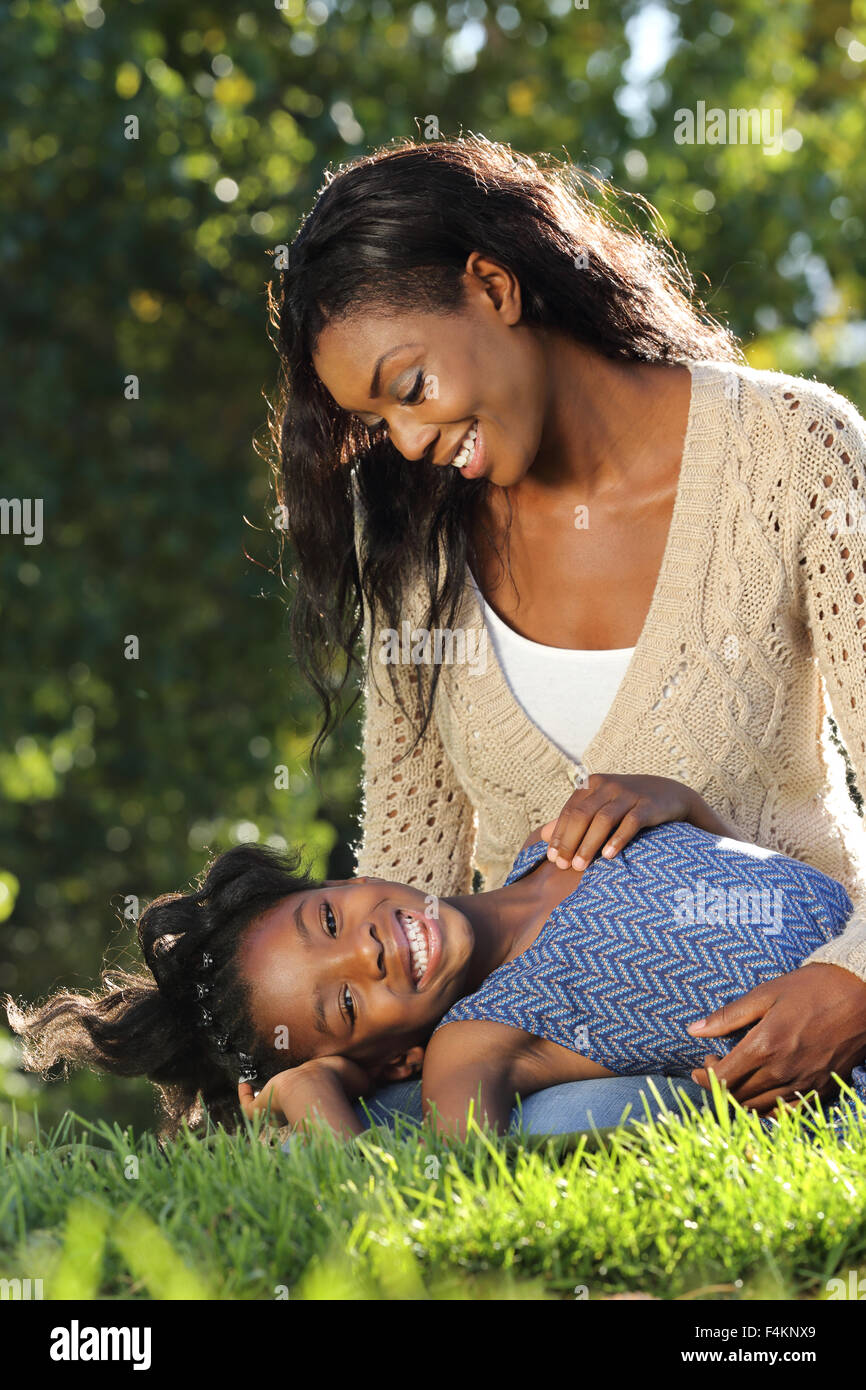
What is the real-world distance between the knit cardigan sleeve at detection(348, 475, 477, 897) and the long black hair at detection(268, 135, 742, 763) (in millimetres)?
73

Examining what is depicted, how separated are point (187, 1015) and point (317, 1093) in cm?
56

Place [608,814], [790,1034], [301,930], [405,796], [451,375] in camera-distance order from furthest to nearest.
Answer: [405,796] → [301,930] → [451,375] → [608,814] → [790,1034]

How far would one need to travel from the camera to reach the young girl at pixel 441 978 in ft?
8.15

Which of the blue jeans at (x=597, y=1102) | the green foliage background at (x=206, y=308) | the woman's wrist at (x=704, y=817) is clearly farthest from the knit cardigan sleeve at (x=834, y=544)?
the green foliage background at (x=206, y=308)

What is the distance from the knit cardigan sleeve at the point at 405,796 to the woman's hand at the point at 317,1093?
2.38 ft

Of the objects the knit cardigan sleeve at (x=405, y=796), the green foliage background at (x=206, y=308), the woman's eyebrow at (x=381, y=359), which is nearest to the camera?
the woman's eyebrow at (x=381, y=359)

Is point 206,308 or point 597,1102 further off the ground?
point 206,308

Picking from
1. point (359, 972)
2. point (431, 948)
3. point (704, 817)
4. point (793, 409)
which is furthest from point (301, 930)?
point (793, 409)

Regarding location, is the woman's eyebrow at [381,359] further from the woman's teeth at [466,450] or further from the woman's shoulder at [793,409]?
the woman's shoulder at [793,409]

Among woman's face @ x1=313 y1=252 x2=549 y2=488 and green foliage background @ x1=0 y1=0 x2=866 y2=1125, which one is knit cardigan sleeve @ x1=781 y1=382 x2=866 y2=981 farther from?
green foliage background @ x1=0 y1=0 x2=866 y2=1125

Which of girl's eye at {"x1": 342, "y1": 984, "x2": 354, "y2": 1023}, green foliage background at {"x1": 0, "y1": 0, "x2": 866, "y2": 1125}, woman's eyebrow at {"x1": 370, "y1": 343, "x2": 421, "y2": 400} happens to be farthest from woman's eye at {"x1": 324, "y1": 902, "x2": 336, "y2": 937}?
green foliage background at {"x1": 0, "y1": 0, "x2": 866, "y2": 1125}

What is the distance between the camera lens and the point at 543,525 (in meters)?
3.31

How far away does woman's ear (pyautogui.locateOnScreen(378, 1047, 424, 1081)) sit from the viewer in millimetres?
2918

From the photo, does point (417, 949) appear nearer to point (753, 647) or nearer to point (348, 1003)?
point (348, 1003)
